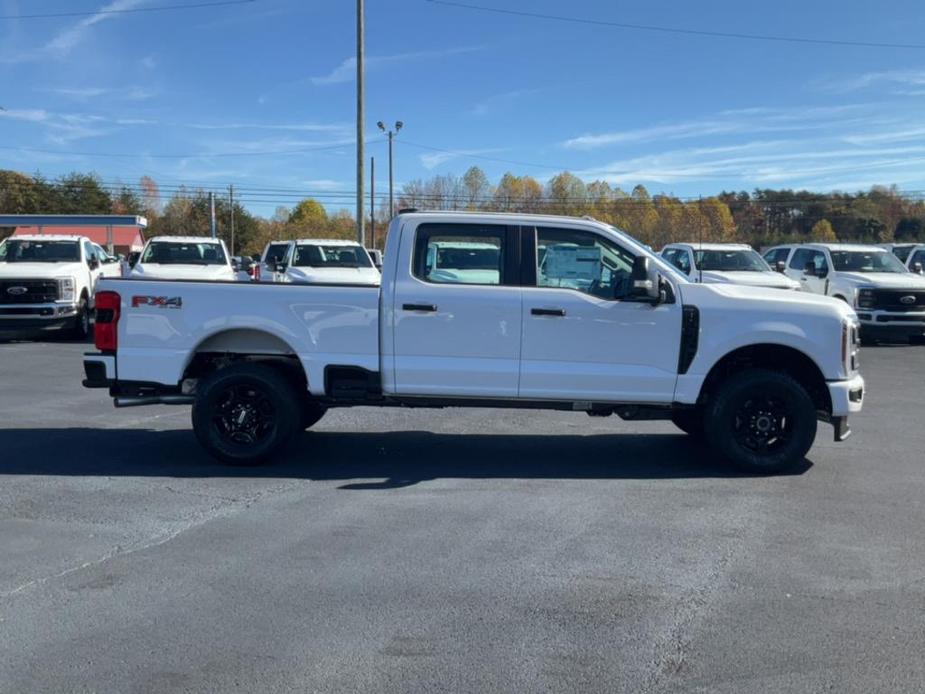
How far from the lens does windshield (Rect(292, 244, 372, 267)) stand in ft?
64.6

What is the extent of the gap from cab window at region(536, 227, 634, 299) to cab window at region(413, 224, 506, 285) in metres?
0.36

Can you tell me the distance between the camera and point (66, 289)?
696 inches

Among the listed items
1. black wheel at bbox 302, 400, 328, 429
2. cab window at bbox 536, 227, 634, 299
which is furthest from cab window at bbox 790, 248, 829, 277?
black wheel at bbox 302, 400, 328, 429

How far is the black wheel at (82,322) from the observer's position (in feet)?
59.7

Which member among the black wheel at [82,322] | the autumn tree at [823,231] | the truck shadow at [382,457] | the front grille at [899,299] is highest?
the autumn tree at [823,231]

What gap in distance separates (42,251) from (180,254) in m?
2.86

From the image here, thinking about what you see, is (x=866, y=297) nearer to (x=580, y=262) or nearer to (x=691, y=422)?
(x=691, y=422)

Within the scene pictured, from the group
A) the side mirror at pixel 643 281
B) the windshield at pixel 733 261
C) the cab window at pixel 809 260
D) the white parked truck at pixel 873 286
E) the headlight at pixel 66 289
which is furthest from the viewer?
the cab window at pixel 809 260

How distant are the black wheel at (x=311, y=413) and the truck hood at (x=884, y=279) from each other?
13220mm

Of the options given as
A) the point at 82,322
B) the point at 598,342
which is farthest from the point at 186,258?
the point at 598,342

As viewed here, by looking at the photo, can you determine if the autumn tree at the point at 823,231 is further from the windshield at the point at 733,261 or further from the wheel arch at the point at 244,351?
the wheel arch at the point at 244,351

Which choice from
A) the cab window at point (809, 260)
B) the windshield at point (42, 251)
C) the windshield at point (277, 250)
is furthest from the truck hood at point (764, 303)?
the windshield at point (277, 250)

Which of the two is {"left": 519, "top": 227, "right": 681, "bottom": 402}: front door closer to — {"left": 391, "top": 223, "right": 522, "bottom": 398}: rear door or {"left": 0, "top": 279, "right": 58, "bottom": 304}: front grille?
{"left": 391, "top": 223, "right": 522, "bottom": 398}: rear door

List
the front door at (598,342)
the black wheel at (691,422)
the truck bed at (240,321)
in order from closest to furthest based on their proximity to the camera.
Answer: the front door at (598,342)
the truck bed at (240,321)
the black wheel at (691,422)
